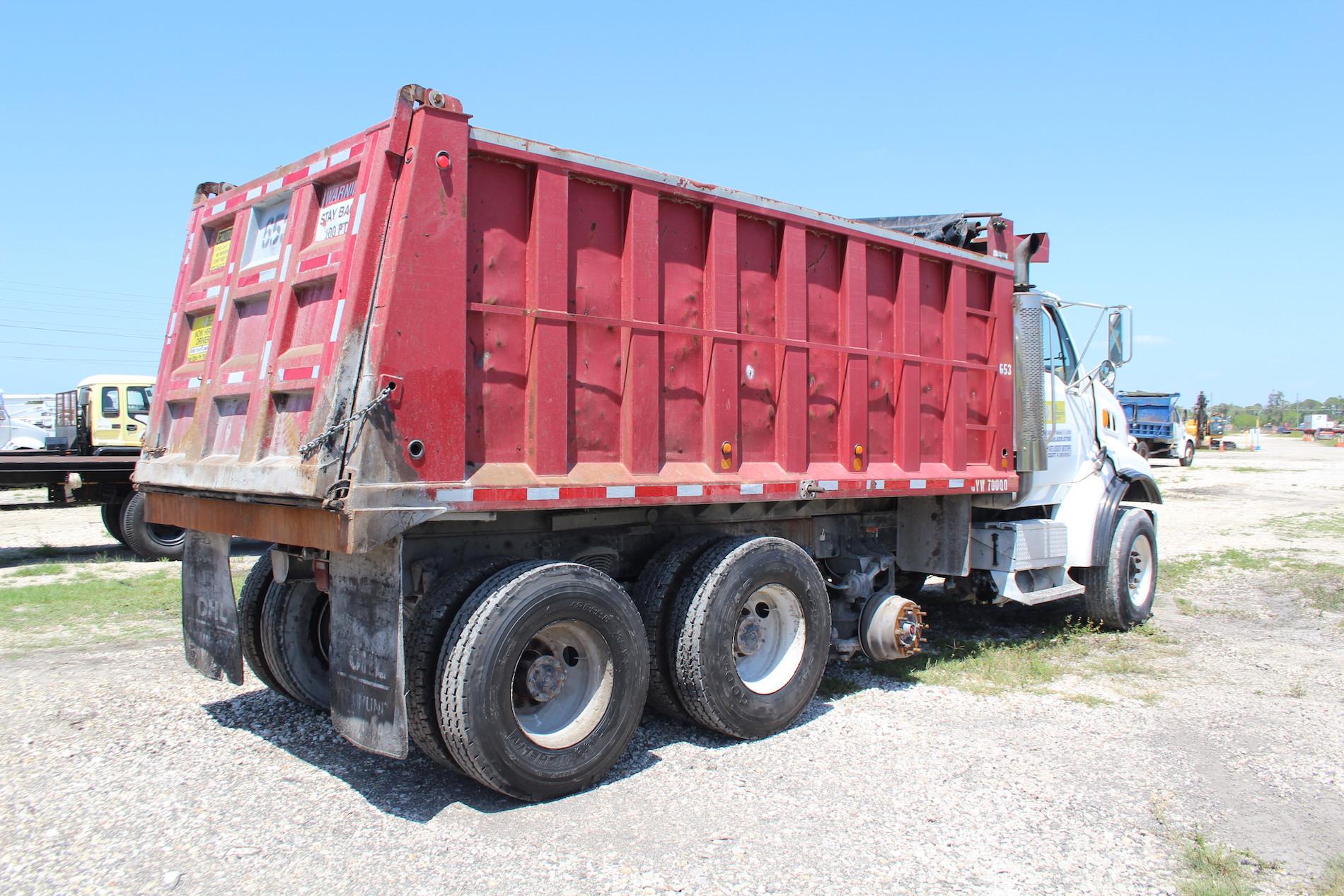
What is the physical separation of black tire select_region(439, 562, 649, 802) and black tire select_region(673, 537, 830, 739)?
45 cm

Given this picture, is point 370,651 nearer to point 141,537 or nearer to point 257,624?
point 257,624

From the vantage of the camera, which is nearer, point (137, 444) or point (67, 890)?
point (67, 890)

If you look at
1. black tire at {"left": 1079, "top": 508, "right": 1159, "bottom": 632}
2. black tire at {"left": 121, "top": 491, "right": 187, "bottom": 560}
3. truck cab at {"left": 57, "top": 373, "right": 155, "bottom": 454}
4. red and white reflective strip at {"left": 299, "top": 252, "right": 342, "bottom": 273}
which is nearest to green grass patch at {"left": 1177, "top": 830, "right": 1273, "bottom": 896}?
red and white reflective strip at {"left": 299, "top": 252, "right": 342, "bottom": 273}

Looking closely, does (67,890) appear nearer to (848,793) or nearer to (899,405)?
(848,793)

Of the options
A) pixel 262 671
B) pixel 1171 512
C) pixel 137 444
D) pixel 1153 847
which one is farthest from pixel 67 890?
pixel 1171 512

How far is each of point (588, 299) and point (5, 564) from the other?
38.2 feet

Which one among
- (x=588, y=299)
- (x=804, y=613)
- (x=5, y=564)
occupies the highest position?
(x=588, y=299)

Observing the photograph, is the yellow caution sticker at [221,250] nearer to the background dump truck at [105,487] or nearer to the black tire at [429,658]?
the black tire at [429,658]

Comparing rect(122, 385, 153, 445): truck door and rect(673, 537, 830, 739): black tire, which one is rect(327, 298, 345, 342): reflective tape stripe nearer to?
rect(673, 537, 830, 739): black tire

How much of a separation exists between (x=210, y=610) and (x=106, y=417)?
14385 millimetres

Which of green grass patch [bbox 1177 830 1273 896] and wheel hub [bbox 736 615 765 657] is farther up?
wheel hub [bbox 736 615 765 657]

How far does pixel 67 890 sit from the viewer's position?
3.60 metres

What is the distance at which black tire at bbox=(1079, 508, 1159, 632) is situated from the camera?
8617 mm

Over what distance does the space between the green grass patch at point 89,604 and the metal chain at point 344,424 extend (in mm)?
5465
